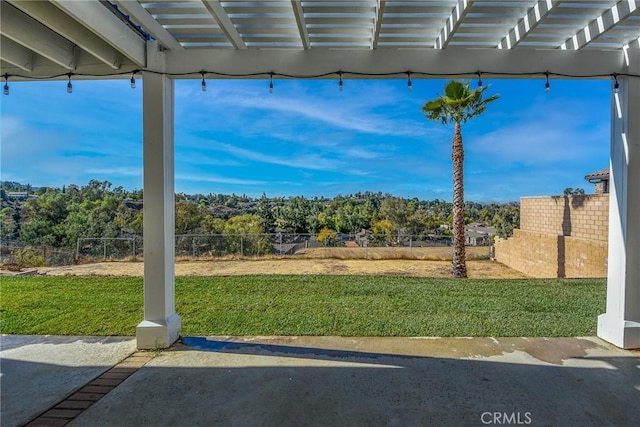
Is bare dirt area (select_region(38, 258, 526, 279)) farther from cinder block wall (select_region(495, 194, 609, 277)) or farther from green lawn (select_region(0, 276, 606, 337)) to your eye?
green lawn (select_region(0, 276, 606, 337))

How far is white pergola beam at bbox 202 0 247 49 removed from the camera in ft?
6.85

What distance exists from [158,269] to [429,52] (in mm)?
3146

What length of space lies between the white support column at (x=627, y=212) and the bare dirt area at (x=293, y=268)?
439cm

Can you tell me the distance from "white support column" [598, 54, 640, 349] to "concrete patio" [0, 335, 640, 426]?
0.89 ft

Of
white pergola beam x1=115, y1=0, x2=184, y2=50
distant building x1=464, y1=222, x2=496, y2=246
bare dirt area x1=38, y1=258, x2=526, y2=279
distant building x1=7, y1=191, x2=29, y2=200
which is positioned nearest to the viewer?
white pergola beam x1=115, y1=0, x2=184, y2=50

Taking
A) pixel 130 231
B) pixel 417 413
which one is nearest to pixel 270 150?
pixel 130 231

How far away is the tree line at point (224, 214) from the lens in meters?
9.59

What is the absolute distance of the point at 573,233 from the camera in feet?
25.5

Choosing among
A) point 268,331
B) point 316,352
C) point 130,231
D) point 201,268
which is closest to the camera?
point 316,352

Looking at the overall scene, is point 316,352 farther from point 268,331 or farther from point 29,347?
point 29,347

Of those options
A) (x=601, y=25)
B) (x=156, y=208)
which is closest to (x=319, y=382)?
(x=156, y=208)

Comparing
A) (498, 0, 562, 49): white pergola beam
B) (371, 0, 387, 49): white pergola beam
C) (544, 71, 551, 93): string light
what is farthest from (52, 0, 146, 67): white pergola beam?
(544, 71, 551, 93): string light

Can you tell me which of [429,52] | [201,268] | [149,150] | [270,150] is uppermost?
[270,150]

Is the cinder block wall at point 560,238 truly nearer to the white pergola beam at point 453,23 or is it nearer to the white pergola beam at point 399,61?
the white pergola beam at point 399,61
